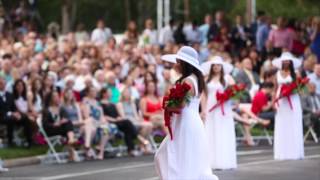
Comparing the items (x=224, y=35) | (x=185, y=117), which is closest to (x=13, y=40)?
(x=224, y=35)

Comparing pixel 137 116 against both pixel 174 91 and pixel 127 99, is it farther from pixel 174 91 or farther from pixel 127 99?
pixel 174 91

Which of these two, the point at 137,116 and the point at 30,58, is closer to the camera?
the point at 137,116

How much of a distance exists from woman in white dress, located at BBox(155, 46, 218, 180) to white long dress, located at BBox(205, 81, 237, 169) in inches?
196

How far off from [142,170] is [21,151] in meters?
4.18

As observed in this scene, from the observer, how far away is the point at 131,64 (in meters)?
31.6

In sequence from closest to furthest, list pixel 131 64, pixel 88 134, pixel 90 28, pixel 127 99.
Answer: pixel 88 134
pixel 127 99
pixel 131 64
pixel 90 28

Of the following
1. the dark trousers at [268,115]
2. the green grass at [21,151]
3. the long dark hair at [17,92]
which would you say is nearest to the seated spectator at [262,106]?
the dark trousers at [268,115]

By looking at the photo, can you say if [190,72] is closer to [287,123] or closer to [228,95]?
[228,95]

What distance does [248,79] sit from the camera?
3067 cm

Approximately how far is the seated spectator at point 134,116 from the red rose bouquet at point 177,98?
9470 mm

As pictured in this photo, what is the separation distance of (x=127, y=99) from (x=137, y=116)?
18.9 inches

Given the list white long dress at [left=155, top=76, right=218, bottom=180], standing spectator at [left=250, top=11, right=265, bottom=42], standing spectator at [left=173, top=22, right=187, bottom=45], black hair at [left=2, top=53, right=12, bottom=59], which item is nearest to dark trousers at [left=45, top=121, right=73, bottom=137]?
black hair at [left=2, top=53, right=12, bottom=59]

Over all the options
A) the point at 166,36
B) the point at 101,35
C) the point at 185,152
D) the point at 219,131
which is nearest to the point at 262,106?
the point at 219,131

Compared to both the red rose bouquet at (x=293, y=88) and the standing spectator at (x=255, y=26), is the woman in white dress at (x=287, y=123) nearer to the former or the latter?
the red rose bouquet at (x=293, y=88)
